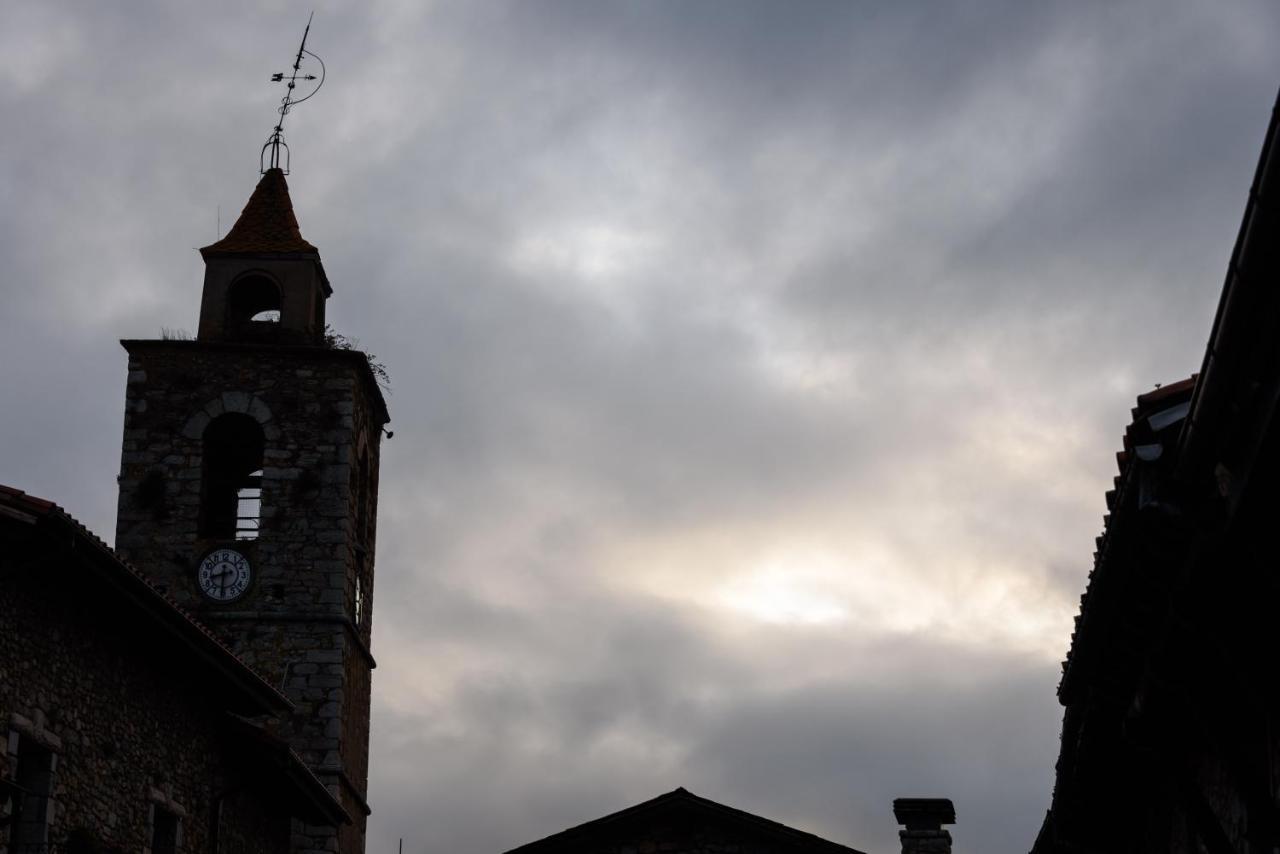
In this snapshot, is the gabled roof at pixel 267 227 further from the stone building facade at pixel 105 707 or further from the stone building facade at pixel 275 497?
the stone building facade at pixel 105 707

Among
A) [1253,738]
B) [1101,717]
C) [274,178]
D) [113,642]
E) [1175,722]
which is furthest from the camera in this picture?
[274,178]

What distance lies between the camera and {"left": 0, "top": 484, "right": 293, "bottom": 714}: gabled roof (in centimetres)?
1341

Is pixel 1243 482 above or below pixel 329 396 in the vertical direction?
below

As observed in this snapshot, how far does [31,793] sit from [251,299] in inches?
675

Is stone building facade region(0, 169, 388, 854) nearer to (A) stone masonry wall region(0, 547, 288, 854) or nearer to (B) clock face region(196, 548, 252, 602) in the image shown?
(B) clock face region(196, 548, 252, 602)

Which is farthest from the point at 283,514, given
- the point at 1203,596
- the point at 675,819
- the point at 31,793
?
the point at 1203,596

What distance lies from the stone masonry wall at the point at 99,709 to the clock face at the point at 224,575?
903cm

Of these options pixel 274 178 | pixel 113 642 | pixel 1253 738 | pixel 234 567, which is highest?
pixel 274 178

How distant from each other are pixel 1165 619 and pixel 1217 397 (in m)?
2.44

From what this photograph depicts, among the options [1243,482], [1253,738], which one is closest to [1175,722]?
[1253,738]

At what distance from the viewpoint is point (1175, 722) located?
11.4 metres

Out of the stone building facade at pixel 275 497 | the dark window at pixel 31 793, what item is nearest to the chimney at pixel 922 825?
the stone building facade at pixel 275 497

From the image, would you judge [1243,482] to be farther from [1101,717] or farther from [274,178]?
→ [274,178]

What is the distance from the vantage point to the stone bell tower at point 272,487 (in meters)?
27.5
